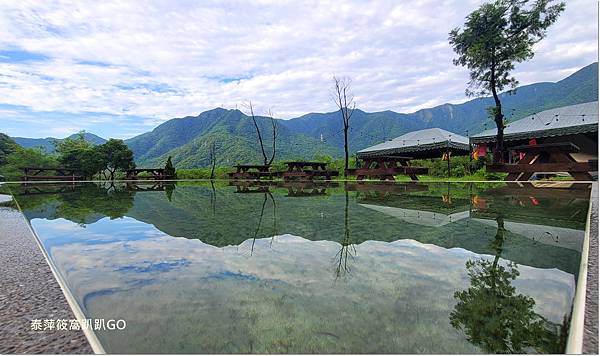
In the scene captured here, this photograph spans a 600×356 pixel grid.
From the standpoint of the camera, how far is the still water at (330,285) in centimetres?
123

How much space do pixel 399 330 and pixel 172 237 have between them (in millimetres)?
2749

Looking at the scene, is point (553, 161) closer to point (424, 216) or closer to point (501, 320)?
point (424, 216)

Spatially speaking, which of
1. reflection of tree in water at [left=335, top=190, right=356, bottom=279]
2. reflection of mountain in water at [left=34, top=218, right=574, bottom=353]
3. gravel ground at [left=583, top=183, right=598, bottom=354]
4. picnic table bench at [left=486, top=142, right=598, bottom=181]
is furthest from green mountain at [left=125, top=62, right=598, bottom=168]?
gravel ground at [left=583, top=183, right=598, bottom=354]

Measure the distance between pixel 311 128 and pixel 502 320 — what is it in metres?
111

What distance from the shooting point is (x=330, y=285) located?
1824mm

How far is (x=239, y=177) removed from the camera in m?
21.9

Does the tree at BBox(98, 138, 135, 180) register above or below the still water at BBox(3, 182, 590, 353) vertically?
above

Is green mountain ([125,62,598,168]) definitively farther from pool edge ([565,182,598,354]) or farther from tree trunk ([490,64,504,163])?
pool edge ([565,182,598,354])

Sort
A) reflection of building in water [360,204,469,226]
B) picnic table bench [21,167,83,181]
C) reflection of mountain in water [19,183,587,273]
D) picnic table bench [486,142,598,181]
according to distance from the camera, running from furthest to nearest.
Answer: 1. picnic table bench [21,167,83,181]
2. picnic table bench [486,142,598,181]
3. reflection of building in water [360,204,469,226]
4. reflection of mountain in water [19,183,587,273]

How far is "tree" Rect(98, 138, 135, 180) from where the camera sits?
24.5 m

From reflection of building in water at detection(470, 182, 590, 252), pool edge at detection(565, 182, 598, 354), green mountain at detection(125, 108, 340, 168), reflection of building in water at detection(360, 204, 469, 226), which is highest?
green mountain at detection(125, 108, 340, 168)

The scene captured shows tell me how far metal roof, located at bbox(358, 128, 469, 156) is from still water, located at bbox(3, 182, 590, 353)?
16647 millimetres

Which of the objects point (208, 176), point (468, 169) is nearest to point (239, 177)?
point (208, 176)

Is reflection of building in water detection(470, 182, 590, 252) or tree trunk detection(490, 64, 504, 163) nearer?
reflection of building in water detection(470, 182, 590, 252)
